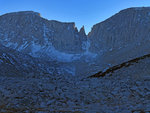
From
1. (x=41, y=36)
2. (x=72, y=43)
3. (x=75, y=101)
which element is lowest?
(x=75, y=101)

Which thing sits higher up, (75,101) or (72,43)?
(72,43)

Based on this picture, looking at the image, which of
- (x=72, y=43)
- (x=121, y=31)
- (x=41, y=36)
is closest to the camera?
(x=121, y=31)

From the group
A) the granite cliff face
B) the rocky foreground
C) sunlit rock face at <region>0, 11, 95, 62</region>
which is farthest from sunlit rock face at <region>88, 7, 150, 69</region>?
the rocky foreground

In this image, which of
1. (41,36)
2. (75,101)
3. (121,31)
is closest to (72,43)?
(41,36)

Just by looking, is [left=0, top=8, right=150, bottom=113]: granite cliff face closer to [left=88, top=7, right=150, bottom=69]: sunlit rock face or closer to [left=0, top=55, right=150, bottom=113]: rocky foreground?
[left=88, top=7, right=150, bottom=69]: sunlit rock face

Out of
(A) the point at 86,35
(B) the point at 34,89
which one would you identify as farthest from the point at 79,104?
(A) the point at 86,35

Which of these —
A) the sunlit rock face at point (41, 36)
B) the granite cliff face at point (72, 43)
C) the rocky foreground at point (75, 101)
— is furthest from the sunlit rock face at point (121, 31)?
the rocky foreground at point (75, 101)

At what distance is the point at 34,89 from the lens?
1098 cm

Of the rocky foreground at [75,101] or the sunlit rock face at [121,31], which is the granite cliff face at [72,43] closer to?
the sunlit rock face at [121,31]

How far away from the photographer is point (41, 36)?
361 ft

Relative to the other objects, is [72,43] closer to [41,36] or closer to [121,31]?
[41,36]

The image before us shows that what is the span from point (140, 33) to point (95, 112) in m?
92.3

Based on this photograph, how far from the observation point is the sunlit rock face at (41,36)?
101m

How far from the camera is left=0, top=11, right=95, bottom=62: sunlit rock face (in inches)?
3971
